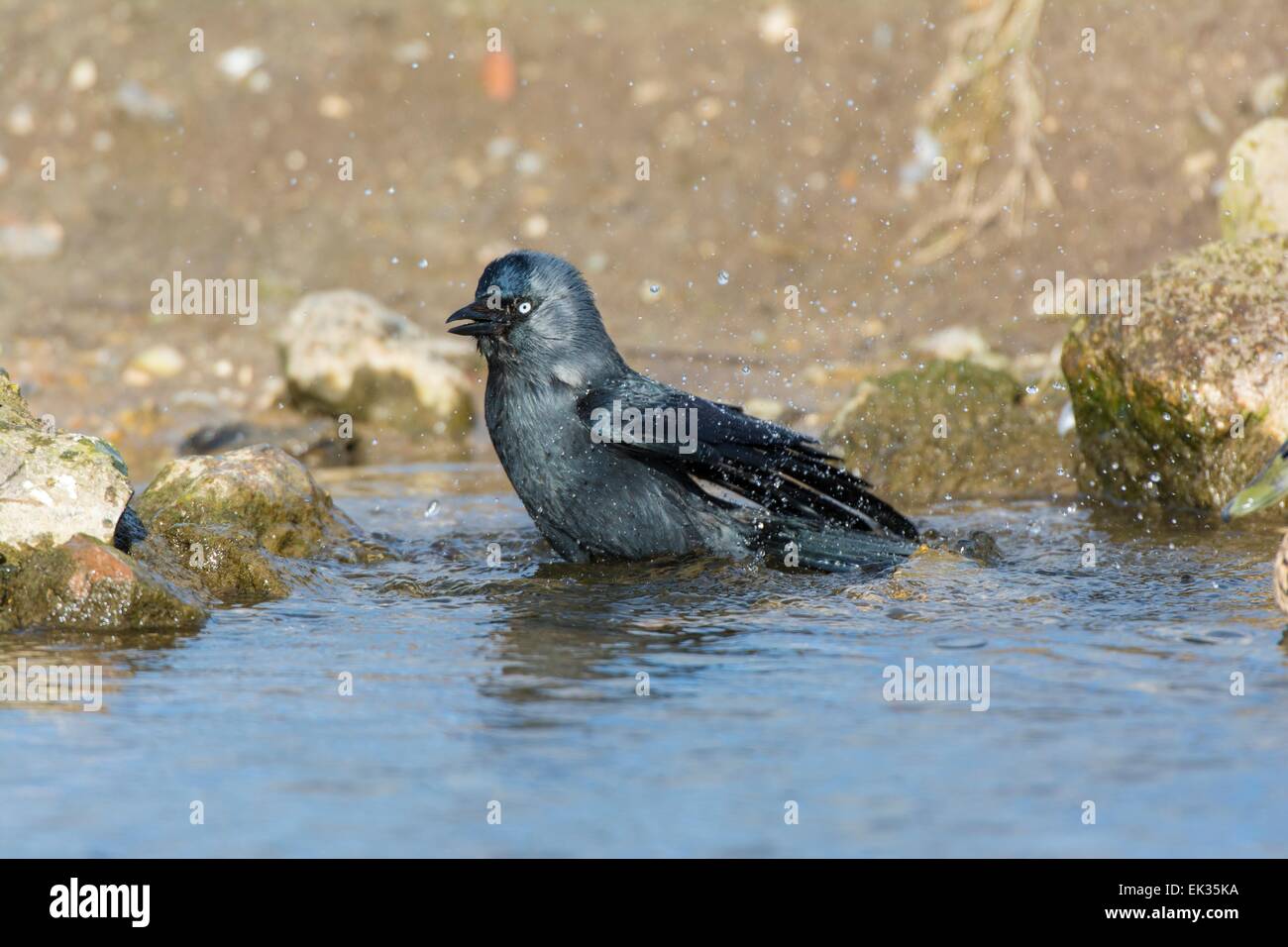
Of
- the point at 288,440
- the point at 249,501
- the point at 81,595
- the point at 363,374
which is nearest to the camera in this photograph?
the point at 81,595

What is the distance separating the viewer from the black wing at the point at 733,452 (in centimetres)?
591

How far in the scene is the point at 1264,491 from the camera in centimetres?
468

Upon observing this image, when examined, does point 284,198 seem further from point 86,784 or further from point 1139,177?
point 86,784

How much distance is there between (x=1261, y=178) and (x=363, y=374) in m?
4.76

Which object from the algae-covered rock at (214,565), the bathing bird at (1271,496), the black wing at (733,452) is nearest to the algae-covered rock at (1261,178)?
the black wing at (733,452)

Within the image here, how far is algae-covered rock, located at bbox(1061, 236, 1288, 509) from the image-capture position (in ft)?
21.8

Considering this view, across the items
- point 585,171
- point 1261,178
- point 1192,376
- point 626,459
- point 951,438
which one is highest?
point 585,171

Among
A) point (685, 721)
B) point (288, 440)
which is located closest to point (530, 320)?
point (685, 721)

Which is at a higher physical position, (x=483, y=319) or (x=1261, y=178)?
(x=1261, y=178)

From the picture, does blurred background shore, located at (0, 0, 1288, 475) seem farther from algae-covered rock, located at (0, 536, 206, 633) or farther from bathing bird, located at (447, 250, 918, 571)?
algae-covered rock, located at (0, 536, 206, 633)

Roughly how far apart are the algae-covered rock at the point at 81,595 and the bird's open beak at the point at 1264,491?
310 centimetres

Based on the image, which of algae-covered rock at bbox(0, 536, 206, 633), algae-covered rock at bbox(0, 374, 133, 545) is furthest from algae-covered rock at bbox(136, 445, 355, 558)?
algae-covered rock at bbox(0, 536, 206, 633)

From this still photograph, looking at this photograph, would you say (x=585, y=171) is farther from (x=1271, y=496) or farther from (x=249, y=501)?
(x=1271, y=496)

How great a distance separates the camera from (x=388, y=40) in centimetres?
1198
